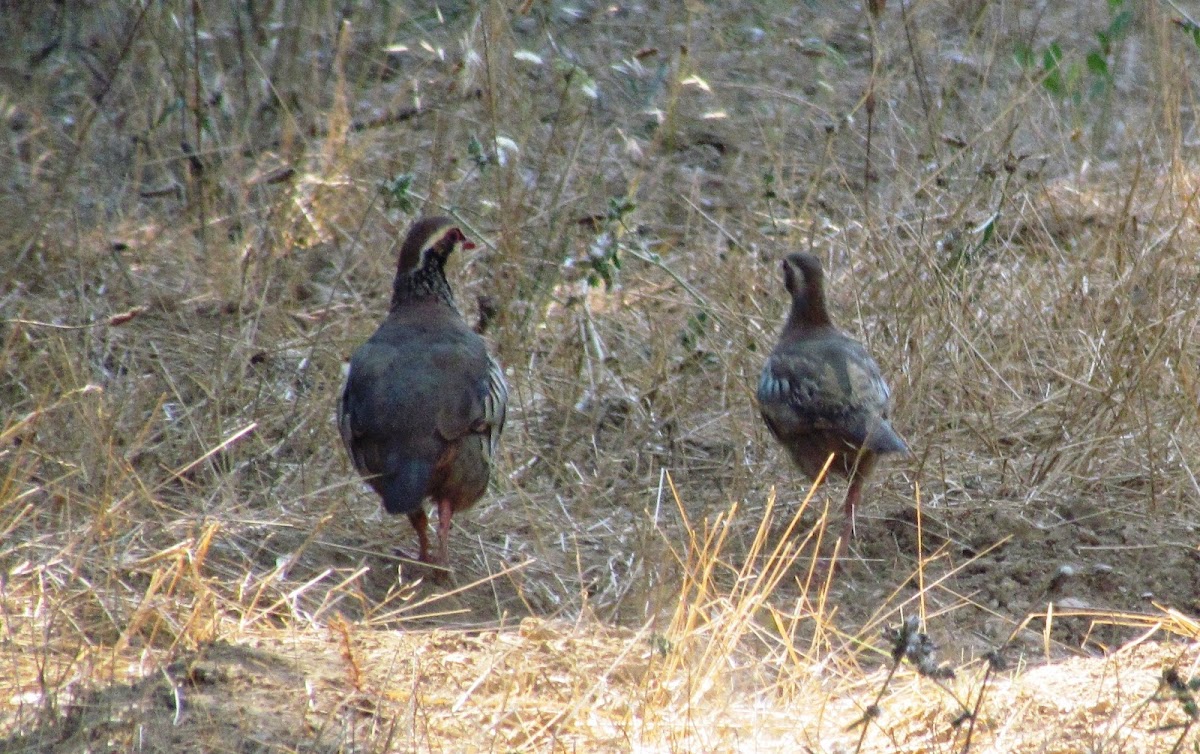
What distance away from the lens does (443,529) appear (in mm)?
5324

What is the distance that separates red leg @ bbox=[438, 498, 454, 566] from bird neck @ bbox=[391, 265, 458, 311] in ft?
2.79

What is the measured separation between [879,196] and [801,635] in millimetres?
3765

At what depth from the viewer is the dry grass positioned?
13.0ft

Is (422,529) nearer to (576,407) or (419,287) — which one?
(419,287)

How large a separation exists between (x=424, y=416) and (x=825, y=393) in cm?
140

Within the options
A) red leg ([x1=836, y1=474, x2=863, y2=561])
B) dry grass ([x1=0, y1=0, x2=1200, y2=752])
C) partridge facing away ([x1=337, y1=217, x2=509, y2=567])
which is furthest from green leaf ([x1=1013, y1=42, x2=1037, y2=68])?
partridge facing away ([x1=337, y1=217, x2=509, y2=567])

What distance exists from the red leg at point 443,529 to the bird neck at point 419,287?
85 cm

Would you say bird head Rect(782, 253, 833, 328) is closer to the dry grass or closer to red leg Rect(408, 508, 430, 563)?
the dry grass

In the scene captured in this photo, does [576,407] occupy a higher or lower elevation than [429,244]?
lower

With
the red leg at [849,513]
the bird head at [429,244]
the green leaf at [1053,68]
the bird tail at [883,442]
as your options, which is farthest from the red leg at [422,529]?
the green leaf at [1053,68]

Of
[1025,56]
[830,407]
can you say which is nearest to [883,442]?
[830,407]

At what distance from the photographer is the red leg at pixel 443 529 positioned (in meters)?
5.31

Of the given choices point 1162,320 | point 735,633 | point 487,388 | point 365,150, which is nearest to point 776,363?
point 487,388

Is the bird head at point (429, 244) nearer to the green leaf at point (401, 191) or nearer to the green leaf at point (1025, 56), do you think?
the green leaf at point (401, 191)
